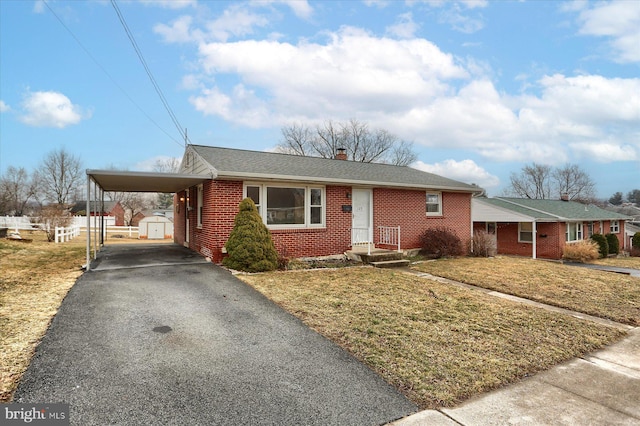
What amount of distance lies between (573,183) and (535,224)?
42.1 m

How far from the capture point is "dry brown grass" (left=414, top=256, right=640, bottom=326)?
21.1 ft

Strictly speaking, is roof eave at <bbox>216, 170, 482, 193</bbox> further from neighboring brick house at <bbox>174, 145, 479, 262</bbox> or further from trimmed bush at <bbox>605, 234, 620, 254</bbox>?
trimmed bush at <bbox>605, 234, 620, 254</bbox>

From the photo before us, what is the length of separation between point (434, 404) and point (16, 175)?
5909 cm

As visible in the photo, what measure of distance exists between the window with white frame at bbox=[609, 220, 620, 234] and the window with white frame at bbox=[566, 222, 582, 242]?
648 centimetres

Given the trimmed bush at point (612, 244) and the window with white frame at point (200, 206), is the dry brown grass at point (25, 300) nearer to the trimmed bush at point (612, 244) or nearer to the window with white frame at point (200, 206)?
the window with white frame at point (200, 206)

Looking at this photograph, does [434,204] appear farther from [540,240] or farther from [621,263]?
[621,263]

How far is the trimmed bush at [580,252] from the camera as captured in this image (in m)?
21.0

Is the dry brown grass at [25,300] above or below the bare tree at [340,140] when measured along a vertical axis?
below

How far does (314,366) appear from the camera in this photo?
3617 mm

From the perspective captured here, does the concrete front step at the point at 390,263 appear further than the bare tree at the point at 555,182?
No

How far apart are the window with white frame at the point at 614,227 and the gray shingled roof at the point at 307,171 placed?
22.1m

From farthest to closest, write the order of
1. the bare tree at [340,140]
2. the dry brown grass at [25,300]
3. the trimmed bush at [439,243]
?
the bare tree at [340,140] → the trimmed bush at [439,243] → the dry brown grass at [25,300]

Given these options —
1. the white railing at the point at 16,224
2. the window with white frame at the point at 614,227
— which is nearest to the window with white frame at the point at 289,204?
the white railing at the point at 16,224

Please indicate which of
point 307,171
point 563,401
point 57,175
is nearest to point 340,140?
point 307,171
